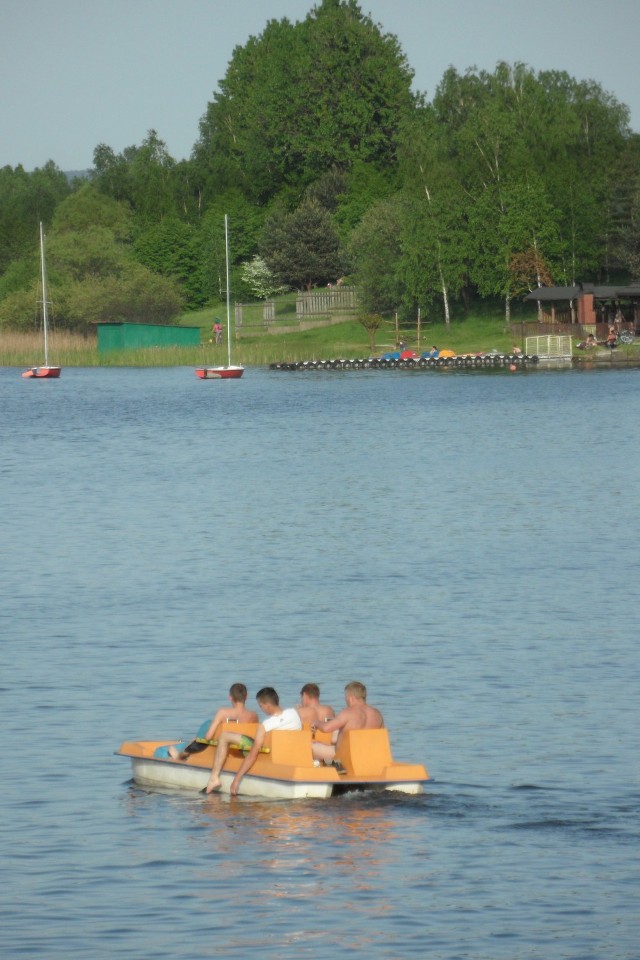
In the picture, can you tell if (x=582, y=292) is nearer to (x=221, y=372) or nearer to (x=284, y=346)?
(x=284, y=346)

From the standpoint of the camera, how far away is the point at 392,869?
1966cm

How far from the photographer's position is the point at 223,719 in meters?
22.0

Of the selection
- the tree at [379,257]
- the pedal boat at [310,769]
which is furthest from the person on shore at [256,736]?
the tree at [379,257]

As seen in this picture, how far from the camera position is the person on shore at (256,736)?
21.8 m

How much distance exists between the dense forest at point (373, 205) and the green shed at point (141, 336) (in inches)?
276

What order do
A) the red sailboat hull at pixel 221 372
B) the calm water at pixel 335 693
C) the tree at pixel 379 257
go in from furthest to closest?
the tree at pixel 379 257 → the red sailboat hull at pixel 221 372 → the calm water at pixel 335 693

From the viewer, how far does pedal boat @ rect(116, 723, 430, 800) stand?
2134cm

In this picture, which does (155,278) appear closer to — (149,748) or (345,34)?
(345,34)

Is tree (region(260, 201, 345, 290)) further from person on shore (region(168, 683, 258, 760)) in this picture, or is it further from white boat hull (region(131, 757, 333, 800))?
person on shore (region(168, 683, 258, 760))

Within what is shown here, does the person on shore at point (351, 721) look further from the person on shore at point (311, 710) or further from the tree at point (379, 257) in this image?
the tree at point (379, 257)

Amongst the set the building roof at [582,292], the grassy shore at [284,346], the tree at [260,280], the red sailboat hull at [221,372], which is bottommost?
the red sailboat hull at [221,372]

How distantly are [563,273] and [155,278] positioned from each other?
4163 cm

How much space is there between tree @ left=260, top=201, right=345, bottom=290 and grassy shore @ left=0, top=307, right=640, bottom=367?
6.61 metres

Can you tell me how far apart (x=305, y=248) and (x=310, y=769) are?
13124 cm
